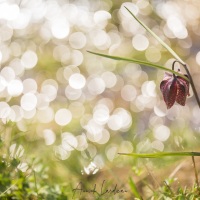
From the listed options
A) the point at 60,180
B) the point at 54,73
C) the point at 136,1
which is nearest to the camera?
the point at 60,180

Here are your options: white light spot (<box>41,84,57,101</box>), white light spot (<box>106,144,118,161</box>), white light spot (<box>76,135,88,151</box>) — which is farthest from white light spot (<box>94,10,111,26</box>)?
white light spot (<box>106,144,118,161</box>)

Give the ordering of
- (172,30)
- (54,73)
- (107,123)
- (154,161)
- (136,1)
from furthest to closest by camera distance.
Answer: (136,1) → (172,30) → (54,73) → (107,123) → (154,161)

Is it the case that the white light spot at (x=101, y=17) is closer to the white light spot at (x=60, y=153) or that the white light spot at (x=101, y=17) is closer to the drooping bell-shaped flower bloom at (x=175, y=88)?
the white light spot at (x=60, y=153)

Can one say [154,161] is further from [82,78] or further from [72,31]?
[72,31]

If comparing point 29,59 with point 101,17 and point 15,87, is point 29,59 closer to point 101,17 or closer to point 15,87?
point 15,87

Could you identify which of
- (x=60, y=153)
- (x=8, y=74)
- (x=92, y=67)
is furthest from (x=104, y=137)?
(x=60, y=153)

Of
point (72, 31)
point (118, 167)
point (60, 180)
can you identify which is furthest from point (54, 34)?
point (60, 180)

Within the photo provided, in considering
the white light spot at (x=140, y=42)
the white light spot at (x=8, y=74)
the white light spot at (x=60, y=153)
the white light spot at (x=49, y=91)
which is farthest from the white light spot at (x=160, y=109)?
the white light spot at (x=60, y=153)
